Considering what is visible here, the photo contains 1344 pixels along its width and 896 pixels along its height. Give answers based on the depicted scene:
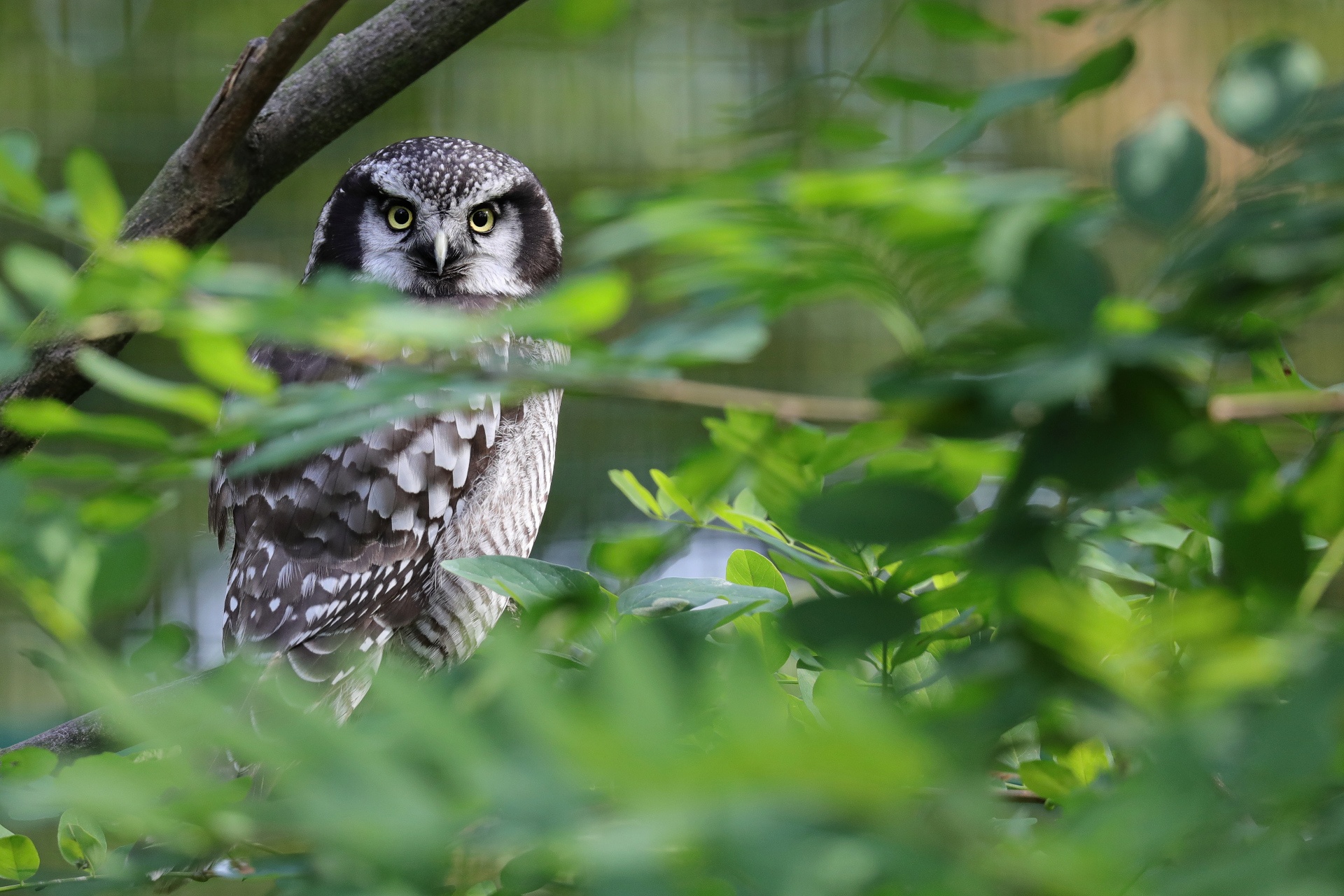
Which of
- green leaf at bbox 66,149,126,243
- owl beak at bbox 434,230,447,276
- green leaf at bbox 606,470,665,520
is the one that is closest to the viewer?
green leaf at bbox 66,149,126,243

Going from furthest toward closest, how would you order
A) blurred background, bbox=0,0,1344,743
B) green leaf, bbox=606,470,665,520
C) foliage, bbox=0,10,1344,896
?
blurred background, bbox=0,0,1344,743 → green leaf, bbox=606,470,665,520 → foliage, bbox=0,10,1344,896

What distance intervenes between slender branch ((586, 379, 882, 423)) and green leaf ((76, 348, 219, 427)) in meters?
0.09

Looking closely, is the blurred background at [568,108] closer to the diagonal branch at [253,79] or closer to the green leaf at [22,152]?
the diagonal branch at [253,79]

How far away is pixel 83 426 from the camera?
0.26 meters

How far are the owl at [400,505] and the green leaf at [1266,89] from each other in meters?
0.72

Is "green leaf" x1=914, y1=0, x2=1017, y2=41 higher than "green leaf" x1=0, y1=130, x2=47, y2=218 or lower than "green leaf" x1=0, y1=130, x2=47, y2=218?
higher

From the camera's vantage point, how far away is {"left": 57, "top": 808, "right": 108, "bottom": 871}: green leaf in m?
0.47

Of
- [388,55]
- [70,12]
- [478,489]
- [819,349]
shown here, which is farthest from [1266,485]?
[70,12]

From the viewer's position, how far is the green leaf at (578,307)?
23 centimetres

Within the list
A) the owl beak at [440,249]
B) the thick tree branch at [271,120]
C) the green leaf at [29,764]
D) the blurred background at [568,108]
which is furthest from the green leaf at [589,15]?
the blurred background at [568,108]

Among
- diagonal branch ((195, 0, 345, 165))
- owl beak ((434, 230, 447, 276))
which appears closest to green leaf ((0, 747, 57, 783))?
diagonal branch ((195, 0, 345, 165))

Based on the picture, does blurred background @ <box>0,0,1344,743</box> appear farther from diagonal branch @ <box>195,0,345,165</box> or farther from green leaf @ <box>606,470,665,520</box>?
green leaf @ <box>606,470,665,520</box>

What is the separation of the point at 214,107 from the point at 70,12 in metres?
2.41

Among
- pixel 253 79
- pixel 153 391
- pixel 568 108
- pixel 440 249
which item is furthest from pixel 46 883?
pixel 568 108
